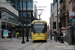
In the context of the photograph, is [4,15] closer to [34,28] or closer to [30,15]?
[34,28]

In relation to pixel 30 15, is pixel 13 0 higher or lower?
higher

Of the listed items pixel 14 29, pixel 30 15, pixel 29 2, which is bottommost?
pixel 14 29

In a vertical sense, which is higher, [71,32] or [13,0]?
[13,0]

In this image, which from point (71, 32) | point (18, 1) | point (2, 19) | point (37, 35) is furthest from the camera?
point (18, 1)

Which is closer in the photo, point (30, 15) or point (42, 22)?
point (42, 22)

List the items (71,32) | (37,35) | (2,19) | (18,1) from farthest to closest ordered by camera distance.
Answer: (18,1) → (2,19) → (37,35) → (71,32)

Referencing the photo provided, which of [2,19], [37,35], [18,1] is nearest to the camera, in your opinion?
[37,35]

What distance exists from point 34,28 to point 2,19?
2449cm

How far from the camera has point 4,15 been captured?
53.4 metres

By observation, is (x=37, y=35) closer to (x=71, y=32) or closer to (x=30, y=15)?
(x=71, y=32)

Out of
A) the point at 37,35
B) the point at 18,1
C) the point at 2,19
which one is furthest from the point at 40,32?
the point at 18,1

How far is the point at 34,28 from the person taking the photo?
30.2m

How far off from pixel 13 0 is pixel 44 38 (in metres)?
61.2

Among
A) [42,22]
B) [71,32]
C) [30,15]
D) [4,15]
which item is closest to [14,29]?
[30,15]
